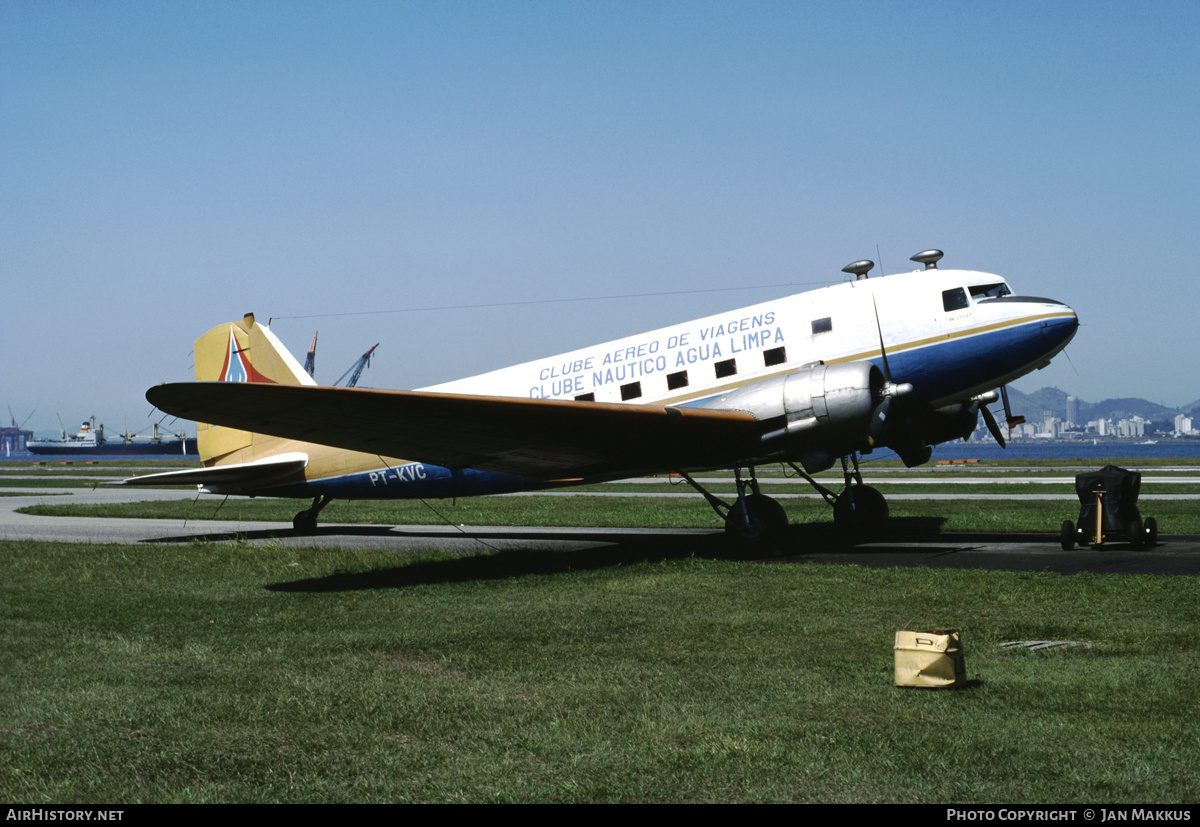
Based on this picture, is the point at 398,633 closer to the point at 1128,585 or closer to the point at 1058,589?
the point at 1058,589

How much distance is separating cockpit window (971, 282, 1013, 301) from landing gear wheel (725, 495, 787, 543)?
5578 mm

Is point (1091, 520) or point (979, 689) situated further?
point (1091, 520)

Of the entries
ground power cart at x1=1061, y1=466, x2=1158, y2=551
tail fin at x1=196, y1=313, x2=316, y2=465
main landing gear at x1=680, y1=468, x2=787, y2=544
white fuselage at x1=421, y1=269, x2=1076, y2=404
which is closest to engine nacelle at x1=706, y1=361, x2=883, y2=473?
white fuselage at x1=421, y1=269, x2=1076, y2=404

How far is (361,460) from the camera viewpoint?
2172cm

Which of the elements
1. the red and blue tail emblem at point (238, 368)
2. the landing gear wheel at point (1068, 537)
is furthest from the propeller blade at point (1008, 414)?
the red and blue tail emblem at point (238, 368)

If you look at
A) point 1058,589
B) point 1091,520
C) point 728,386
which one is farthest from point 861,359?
point 1058,589

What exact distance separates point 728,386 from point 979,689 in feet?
37.0

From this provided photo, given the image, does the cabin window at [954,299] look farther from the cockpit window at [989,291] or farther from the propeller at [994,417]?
the propeller at [994,417]

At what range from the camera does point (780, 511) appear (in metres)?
19.1

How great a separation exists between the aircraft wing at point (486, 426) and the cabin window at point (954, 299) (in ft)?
14.9

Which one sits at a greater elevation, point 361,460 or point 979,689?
point 361,460

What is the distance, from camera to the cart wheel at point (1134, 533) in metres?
17.0

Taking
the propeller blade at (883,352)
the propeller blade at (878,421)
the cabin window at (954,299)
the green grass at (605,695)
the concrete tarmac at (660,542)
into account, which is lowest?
the concrete tarmac at (660,542)
